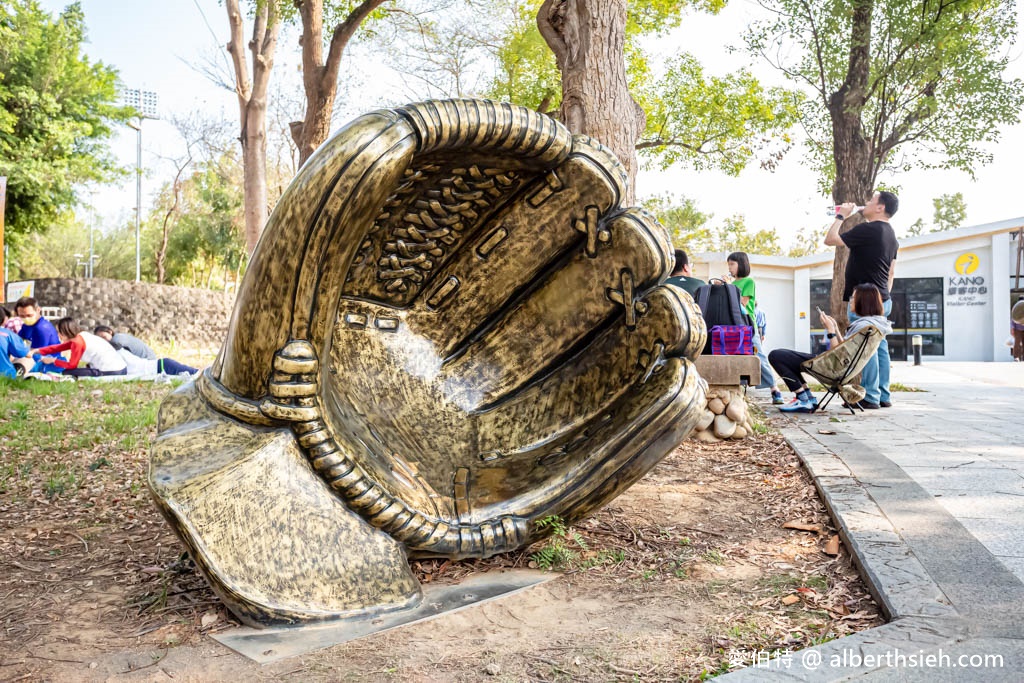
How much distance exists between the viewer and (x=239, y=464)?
86.3 inches

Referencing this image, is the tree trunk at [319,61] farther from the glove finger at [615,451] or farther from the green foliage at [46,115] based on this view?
the green foliage at [46,115]

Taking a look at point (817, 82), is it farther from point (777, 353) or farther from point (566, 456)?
point (566, 456)

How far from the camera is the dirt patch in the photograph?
6.39ft

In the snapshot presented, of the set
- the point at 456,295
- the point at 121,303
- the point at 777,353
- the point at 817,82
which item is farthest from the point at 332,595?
the point at 121,303

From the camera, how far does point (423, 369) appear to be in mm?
2846

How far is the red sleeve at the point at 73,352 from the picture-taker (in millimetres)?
8797

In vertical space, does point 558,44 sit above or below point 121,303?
above

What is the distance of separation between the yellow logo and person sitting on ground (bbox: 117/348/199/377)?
2095 cm

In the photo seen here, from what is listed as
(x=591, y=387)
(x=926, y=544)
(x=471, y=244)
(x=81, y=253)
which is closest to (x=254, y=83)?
(x=471, y=244)

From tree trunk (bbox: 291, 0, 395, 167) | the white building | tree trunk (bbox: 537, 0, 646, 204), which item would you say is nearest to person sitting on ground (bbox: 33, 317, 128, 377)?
tree trunk (bbox: 291, 0, 395, 167)

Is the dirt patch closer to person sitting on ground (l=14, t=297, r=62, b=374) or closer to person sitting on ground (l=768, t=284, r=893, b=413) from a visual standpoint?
person sitting on ground (l=768, t=284, r=893, b=413)

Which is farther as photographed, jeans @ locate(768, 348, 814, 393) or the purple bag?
jeans @ locate(768, 348, 814, 393)

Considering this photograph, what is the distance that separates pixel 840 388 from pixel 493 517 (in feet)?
16.2

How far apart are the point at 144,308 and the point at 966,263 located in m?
23.0
